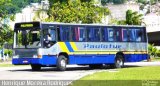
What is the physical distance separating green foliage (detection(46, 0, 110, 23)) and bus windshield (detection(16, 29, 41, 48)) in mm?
30901

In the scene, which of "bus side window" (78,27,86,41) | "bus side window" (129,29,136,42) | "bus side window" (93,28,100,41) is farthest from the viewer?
"bus side window" (129,29,136,42)

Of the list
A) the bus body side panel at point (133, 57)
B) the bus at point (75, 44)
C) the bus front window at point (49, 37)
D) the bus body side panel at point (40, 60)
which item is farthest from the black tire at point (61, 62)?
the bus body side panel at point (133, 57)

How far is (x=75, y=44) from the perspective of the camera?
30031 millimetres

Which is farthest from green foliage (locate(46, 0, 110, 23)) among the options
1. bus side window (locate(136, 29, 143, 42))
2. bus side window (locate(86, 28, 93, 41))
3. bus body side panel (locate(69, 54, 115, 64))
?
bus side window (locate(86, 28, 93, 41))

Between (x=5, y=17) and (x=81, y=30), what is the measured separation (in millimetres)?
23591

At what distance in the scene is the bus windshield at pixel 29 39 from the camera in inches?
1106

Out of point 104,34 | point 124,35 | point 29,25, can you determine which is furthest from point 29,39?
point 124,35

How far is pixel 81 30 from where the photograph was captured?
101 ft

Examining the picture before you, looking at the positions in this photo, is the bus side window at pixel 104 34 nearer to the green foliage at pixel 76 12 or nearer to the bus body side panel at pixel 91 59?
the bus body side panel at pixel 91 59

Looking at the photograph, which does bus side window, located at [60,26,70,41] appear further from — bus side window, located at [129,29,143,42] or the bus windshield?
bus side window, located at [129,29,143,42]

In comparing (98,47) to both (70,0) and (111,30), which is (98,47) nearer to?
(111,30)

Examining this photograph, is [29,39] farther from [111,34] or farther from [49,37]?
[111,34]

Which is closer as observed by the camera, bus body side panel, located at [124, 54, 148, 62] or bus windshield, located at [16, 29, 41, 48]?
bus windshield, located at [16, 29, 41, 48]

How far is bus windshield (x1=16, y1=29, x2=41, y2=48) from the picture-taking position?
28.1m
